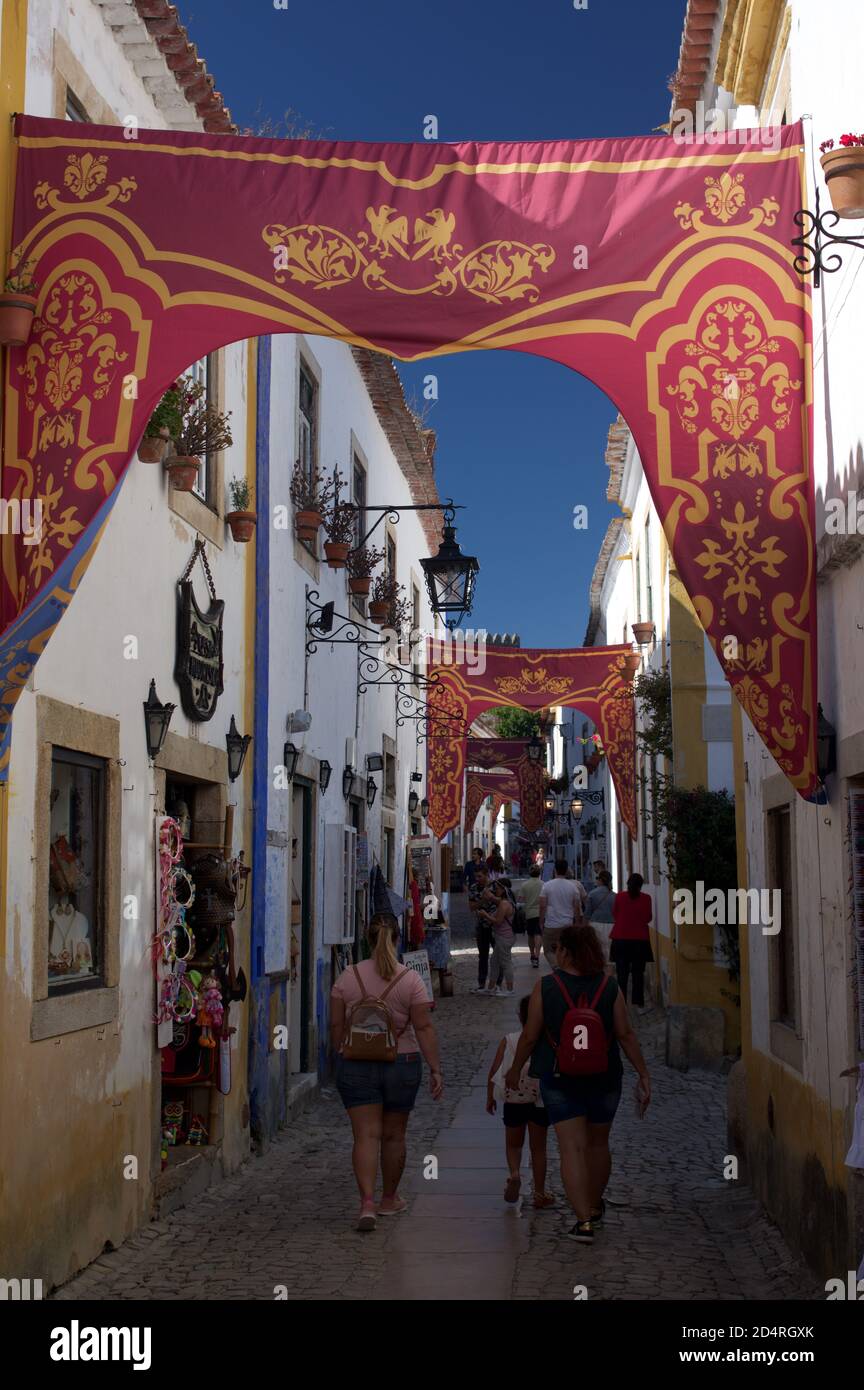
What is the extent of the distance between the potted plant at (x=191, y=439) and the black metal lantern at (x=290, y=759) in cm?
326

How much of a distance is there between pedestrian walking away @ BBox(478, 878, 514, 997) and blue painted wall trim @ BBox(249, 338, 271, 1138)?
9.26 metres

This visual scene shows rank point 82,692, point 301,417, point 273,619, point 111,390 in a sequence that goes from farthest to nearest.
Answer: point 301,417
point 273,619
point 82,692
point 111,390

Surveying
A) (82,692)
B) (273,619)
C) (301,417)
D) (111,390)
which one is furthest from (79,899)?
(301,417)

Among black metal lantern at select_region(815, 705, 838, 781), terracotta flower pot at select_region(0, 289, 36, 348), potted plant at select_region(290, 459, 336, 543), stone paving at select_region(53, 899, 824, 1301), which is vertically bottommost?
stone paving at select_region(53, 899, 824, 1301)

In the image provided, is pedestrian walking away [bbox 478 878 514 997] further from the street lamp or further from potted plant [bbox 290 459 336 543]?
the street lamp

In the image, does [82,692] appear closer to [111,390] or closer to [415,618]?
[111,390]

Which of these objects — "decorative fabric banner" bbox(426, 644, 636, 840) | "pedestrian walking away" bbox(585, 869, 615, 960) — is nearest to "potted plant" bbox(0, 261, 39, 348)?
"decorative fabric banner" bbox(426, 644, 636, 840)

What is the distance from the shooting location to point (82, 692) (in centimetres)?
664

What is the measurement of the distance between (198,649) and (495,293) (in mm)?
3585

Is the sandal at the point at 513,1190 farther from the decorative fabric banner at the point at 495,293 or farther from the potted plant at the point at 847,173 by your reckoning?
the potted plant at the point at 847,173

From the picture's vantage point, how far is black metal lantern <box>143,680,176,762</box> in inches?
302

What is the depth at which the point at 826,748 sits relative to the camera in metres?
5.81

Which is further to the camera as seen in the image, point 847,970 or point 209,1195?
point 209,1195

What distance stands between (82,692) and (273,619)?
427 centimetres
